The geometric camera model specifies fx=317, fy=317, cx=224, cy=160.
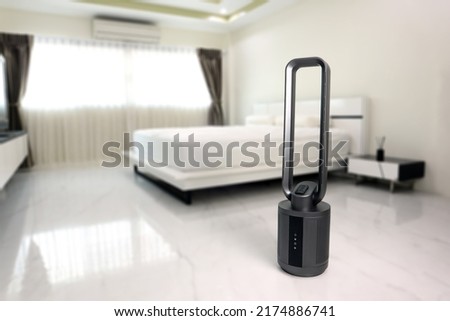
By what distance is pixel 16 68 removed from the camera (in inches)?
191

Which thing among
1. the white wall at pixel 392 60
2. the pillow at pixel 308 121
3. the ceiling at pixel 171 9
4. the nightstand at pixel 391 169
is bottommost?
the nightstand at pixel 391 169

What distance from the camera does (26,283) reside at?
5.27ft

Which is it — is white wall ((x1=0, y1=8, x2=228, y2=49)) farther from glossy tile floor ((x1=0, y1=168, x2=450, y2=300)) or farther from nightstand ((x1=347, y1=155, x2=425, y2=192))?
nightstand ((x1=347, y1=155, x2=425, y2=192))

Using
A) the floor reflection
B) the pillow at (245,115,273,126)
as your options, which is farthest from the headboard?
the floor reflection

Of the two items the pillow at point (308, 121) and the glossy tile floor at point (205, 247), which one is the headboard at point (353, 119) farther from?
the glossy tile floor at point (205, 247)

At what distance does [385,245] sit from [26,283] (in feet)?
6.86

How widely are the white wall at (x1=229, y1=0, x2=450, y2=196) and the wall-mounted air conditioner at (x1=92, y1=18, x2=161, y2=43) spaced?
2273mm

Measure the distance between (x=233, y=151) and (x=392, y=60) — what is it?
2.11m

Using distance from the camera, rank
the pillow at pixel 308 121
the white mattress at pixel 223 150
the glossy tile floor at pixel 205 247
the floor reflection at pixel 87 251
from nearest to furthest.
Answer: the glossy tile floor at pixel 205 247
the floor reflection at pixel 87 251
the white mattress at pixel 223 150
the pillow at pixel 308 121

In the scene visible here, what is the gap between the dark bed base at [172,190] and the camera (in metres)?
3.00

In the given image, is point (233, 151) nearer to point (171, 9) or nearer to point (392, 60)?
point (392, 60)

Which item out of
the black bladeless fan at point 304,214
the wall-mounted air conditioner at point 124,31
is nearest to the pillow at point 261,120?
the wall-mounted air conditioner at point 124,31

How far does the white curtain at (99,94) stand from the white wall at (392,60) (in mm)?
2142
